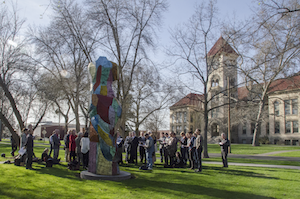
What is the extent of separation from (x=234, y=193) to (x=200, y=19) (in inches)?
543

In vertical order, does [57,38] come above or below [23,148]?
above

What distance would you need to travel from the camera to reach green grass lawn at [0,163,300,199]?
702cm

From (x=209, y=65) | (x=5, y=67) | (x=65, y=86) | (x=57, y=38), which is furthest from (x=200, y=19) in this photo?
(x=5, y=67)

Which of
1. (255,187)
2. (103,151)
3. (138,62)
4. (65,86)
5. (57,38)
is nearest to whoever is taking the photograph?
(255,187)

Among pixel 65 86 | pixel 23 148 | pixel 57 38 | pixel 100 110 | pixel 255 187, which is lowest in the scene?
pixel 255 187

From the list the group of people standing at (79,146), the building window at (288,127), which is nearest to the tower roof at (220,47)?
the group of people standing at (79,146)

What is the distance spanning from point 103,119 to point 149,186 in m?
3.17

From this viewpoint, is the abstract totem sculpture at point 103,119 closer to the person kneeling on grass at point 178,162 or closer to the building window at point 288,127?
the person kneeling on grass at point 178,162

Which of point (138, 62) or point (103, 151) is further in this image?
point (138, 62)

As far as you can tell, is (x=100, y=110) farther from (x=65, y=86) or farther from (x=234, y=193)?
(x=65, y=86)

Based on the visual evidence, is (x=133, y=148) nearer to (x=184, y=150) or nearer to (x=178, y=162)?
(x=178, y=162)

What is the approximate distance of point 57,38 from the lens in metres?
20.6

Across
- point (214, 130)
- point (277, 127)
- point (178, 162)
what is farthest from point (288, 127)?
point (178, 162)

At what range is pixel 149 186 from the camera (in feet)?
27.1
